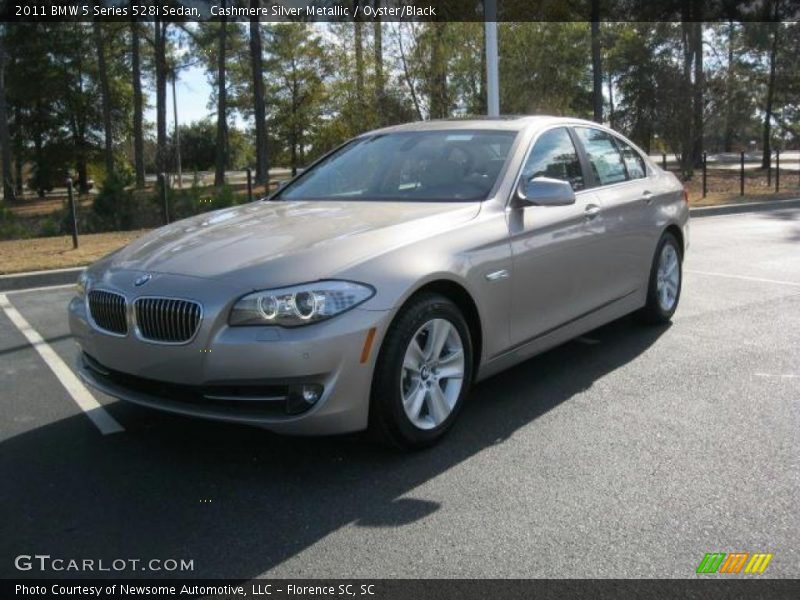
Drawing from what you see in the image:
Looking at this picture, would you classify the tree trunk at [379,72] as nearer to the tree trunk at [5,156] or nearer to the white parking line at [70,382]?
the white parking line at [70,382]

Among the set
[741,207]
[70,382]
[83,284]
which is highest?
[741,207]

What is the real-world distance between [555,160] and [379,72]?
17.1 m

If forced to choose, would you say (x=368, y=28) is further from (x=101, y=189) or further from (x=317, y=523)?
(x=317, y=523)

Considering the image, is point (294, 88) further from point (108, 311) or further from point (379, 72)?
point (108, 311)

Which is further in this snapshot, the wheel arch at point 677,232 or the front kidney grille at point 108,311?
the wheel arch at point 677,232

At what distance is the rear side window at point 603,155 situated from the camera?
5.28 metres

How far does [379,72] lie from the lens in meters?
21.1

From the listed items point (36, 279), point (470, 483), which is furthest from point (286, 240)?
point (36, 279)

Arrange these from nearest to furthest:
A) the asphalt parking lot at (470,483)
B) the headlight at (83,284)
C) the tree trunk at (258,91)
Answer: the asphalt parking lot at (470,483) → the headlight at (83,284) → the tree trunk at (258,91)

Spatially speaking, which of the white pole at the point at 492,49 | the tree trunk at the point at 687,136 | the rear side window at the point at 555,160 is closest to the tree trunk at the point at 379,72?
the white pole at the point at 492,49

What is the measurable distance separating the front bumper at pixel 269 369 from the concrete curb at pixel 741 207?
13383 mm

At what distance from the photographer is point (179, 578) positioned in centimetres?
272

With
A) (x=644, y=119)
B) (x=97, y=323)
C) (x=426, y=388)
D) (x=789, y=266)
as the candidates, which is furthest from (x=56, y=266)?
(x=644, y=119)

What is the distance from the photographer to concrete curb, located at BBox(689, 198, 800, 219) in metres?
15.9
